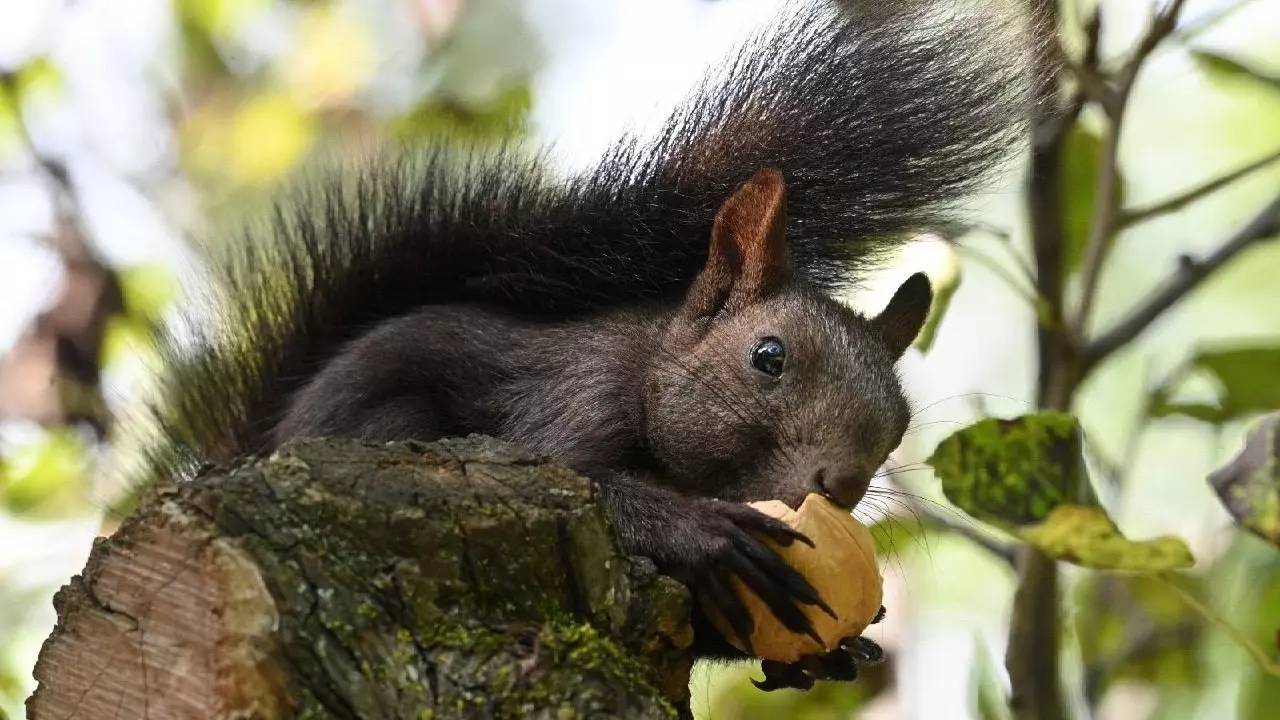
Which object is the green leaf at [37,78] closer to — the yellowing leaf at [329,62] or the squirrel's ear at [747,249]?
the yellowing leaf at [329,62]

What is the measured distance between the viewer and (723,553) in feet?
4.31

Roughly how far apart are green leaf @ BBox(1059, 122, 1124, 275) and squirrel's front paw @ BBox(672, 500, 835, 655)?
1175 mm

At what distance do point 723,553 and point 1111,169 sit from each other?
3.21ft

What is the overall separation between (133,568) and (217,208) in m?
1.53

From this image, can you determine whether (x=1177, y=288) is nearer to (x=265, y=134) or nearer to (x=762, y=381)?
(x=762, y=381)

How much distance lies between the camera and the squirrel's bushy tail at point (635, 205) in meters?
1.82

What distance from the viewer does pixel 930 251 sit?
2043 millimetres

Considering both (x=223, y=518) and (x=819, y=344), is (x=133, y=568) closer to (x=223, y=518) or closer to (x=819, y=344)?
(x=223, y=518)

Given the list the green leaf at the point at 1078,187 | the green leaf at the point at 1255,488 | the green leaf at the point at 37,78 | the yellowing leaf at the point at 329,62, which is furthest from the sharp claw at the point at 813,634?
the green leaf at the point at 37,78

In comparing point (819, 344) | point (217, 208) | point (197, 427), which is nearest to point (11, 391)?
point (217, 208)

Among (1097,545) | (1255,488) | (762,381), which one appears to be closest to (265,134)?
(762,381)

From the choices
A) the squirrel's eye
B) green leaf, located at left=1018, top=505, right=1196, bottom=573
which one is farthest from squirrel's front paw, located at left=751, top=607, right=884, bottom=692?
the squirrel's eye

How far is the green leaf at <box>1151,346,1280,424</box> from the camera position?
192 cm

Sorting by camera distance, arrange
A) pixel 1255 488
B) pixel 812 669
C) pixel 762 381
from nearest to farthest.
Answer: pixel 1255 488, pixel 812 669, pixel 762 381
